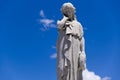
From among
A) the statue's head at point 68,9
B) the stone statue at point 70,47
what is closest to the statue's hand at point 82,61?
the stone statue at point 70,47

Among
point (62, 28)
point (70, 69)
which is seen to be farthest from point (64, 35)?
point (70, 69)

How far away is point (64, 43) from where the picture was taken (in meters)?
15.8

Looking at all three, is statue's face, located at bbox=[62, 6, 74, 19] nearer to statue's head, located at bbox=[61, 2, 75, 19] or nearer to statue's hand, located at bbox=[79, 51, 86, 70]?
statue's head, located at bbox=[61, 2, 75, 19]

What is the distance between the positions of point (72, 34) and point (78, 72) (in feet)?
5.14

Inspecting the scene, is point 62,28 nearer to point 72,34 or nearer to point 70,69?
point 72,34

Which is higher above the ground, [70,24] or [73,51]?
[70,24]

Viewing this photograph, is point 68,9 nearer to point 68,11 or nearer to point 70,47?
point 68,11

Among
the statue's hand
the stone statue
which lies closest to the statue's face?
the stone statue

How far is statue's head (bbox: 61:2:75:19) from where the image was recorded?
16172mm

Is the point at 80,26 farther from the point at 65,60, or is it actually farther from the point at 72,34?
the point at 65,60

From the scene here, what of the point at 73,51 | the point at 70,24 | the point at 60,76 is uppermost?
the point at 70,24

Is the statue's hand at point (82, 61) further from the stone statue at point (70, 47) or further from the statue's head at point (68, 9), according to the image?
the statue's head at point (68, 9)

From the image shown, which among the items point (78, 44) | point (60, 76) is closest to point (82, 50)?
point (78, 44)

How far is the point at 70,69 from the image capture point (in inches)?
607
